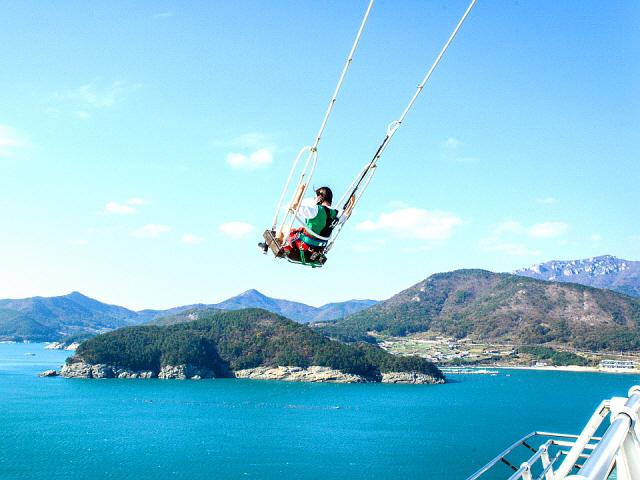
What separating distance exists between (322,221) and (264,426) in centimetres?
5815

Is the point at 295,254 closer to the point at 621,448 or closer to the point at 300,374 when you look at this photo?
the point at 621,448

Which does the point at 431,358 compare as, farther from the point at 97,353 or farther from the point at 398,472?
the point at 398,472

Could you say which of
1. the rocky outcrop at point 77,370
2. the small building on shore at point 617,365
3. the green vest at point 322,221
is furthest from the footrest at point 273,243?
the small building on shore at point 617,365

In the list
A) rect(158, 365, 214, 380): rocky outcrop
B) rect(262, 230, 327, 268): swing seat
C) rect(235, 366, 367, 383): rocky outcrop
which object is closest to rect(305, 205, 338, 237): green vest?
rect(262, 230, 327, 268): swing seat

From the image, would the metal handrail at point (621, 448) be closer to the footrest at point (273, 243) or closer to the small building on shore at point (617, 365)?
the footrest at point (273, 243)

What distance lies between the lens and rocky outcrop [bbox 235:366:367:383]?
10900 cm

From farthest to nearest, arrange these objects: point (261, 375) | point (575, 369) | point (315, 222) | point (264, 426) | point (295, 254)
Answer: point (575, 369)
point (261, 375)
point (264, 426)
point (295, 254)
point (315, 222)

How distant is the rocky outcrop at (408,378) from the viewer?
109 m

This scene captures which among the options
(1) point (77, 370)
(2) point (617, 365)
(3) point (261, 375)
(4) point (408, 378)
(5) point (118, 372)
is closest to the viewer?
(1) point (77, 370)

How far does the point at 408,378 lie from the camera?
109500 millimetres

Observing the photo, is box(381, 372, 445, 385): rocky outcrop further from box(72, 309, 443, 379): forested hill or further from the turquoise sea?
the turquoise sea

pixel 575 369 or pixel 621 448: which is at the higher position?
pixel 621 448

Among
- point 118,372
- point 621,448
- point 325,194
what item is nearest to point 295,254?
point 325,194

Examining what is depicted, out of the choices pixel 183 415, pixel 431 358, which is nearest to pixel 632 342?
pixel 431 358
